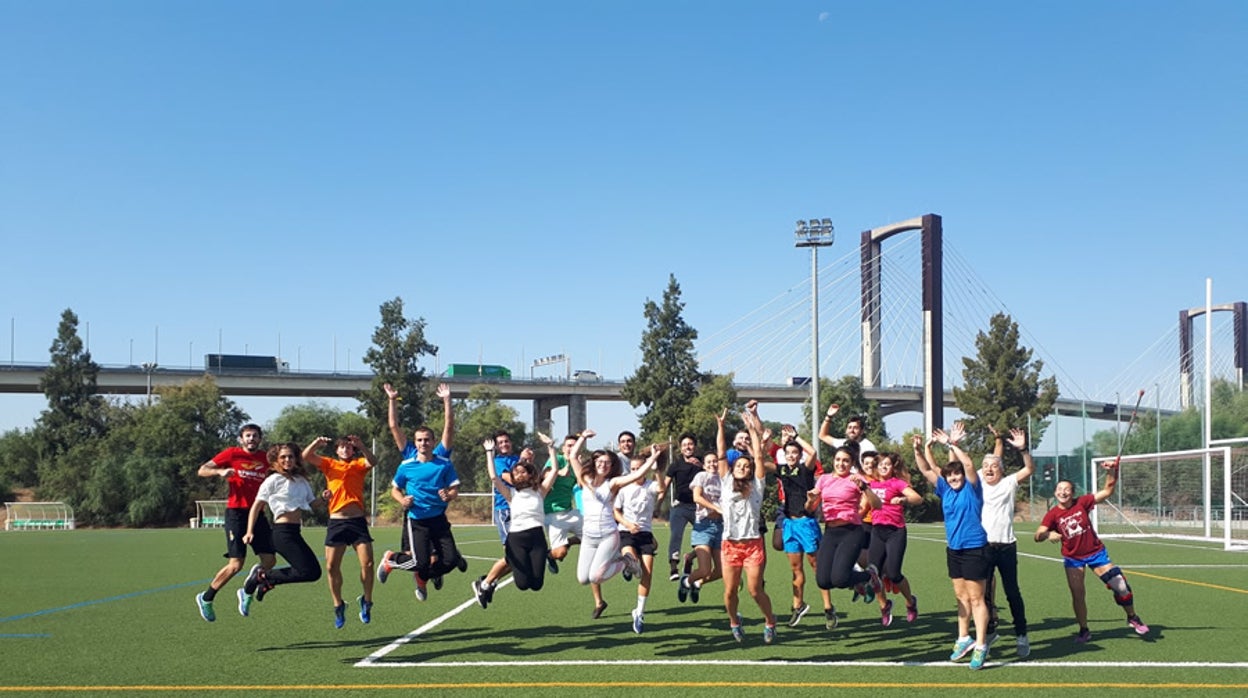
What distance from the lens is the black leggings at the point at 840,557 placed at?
11.9m

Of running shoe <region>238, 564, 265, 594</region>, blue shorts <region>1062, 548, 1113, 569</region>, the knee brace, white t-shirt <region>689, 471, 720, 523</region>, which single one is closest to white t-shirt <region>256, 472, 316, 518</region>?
running shoe <region>238, 564, 265, 594</region>

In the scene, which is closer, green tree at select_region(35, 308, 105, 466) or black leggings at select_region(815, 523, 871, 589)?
black leggings at select_region(815, 523, 871, 589)

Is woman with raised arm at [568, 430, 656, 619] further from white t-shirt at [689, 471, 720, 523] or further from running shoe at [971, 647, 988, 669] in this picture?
running shoe at [971, 647, 988, 669]

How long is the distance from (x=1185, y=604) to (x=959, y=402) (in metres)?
51.7

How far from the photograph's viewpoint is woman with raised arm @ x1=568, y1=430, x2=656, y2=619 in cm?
1204

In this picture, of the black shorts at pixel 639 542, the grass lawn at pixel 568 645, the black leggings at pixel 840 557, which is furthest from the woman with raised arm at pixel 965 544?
the black shorts at pixel 639 542

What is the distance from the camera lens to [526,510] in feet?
39.4

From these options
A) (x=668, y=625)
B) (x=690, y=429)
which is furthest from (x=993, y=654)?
(x=690, y=429)

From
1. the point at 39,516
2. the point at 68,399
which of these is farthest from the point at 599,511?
the point at 68,399

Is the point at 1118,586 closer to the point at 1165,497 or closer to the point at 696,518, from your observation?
the point at 696,518

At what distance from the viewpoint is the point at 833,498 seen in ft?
40.2

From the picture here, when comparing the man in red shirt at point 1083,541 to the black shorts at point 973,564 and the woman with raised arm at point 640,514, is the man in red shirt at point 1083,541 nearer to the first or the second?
the black shorts at point 973,564

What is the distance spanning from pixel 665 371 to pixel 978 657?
49.6m

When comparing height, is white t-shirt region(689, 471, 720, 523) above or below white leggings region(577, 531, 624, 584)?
above
